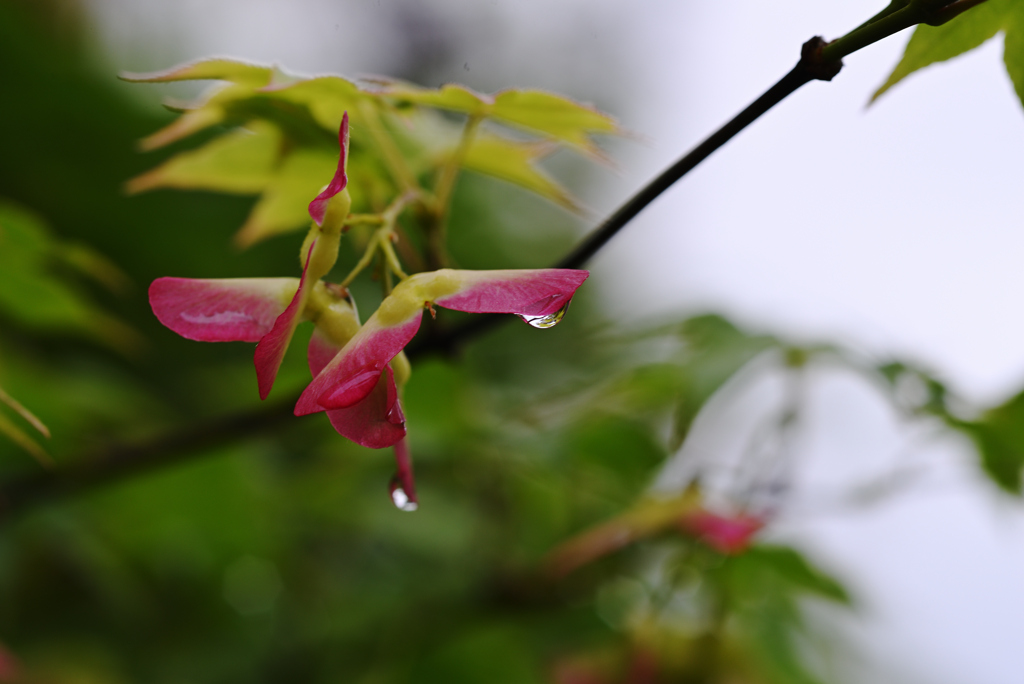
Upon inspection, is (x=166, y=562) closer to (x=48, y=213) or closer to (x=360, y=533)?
(x=360, y=533)

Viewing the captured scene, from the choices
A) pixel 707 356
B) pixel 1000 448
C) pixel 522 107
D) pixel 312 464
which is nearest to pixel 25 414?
pixel 522 107

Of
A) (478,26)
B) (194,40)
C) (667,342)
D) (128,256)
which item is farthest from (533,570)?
(194,40)

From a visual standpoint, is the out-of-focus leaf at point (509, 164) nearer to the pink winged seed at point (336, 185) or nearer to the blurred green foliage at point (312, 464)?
the blurred green foliage at point (312, 464)

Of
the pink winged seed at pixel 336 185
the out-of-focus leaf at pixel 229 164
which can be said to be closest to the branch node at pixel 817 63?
the pink winged seed at pixel 336 185

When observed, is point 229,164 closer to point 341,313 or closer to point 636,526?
point 341,313

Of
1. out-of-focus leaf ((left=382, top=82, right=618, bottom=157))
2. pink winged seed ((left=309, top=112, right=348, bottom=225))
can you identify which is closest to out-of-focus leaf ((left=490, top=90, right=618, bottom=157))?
out-of-focus leaf ((left=382, top=82, right=618, bottom=157))
